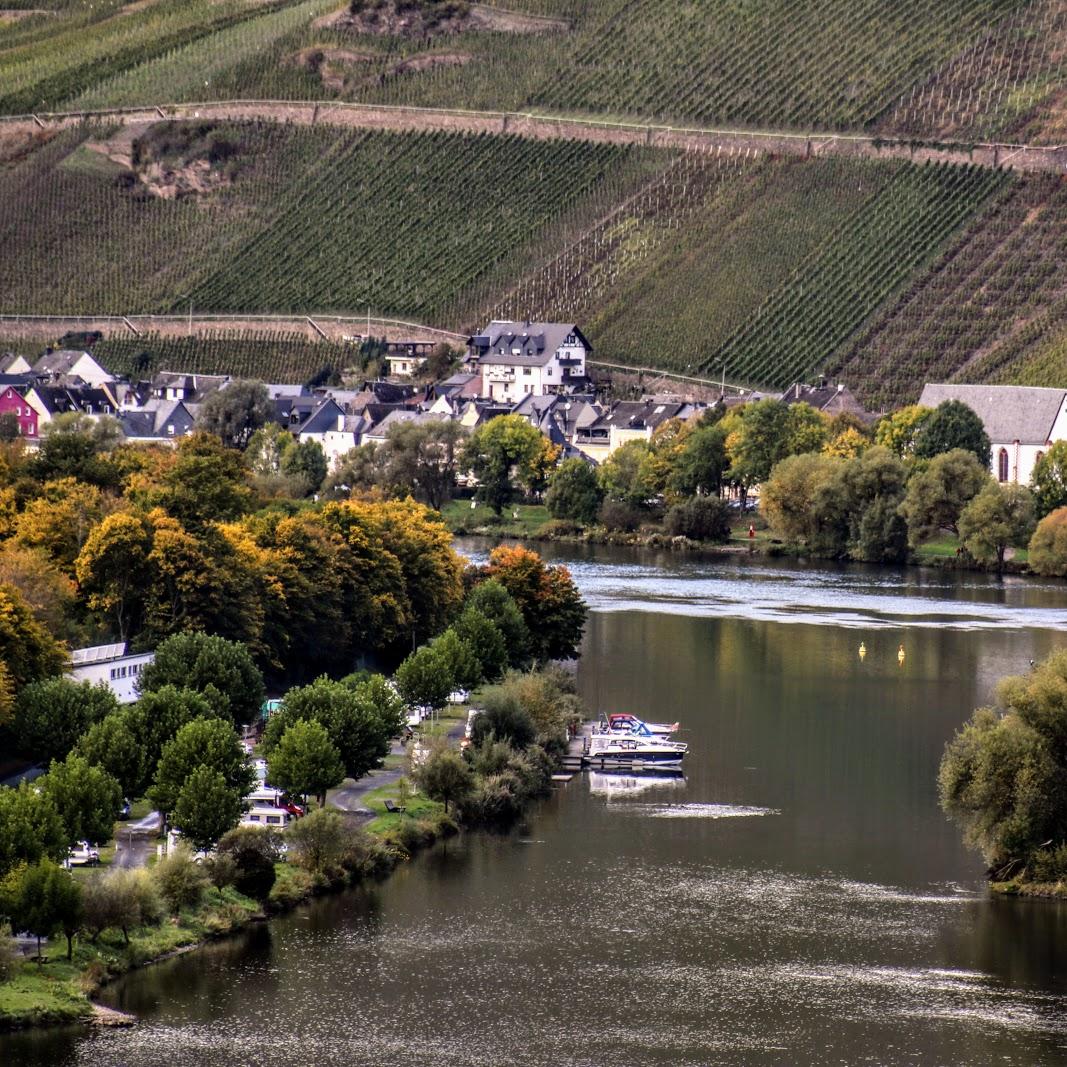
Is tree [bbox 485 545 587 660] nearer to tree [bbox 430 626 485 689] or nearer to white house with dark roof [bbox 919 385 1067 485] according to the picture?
tree [bbox 430 626 485 689]

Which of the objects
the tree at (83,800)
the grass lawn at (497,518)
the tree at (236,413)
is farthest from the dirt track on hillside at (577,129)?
the tree at (83,800)

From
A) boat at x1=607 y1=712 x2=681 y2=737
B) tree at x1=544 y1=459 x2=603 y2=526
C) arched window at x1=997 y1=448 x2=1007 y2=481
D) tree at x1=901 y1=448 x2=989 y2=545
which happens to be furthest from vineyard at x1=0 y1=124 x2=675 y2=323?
boat at x1=607 y1=712 x2=681 y2=737

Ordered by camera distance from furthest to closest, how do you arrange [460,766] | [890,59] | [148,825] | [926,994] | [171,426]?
1. [890,59]
2. [171,426]
3. [460,766]
4. [148,825]
5. [926,994]

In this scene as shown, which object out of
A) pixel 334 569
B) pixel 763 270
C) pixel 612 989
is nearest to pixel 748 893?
pixel 612 989

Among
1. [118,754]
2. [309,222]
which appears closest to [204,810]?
[118,754]

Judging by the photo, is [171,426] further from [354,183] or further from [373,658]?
[373,658]
